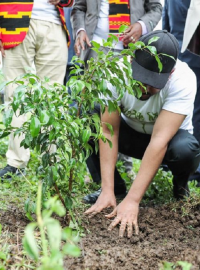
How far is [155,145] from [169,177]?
1.11 m

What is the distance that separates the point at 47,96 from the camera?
2020 millimetres

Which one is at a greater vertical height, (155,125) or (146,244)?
(155,125)

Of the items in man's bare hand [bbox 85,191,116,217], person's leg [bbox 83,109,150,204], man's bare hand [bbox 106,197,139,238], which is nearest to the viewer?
man's bare hand [bbox 106,197,139,238]

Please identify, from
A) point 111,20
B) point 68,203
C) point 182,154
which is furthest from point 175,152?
point 111,20

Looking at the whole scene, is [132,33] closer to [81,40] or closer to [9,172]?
[81,40]

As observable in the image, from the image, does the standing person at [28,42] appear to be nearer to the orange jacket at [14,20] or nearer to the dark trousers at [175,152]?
the orange jacket at [14,20]

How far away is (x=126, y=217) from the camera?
8.61 feet

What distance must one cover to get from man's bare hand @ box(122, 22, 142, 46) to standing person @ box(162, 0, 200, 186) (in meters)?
0.42

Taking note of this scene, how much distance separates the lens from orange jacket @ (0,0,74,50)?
3.37 m

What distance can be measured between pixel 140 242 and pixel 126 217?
0.61ft

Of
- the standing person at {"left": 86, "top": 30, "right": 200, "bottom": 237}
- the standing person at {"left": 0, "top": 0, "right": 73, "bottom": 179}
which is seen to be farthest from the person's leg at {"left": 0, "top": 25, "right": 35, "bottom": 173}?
the standing person at {"left": 86, "top": 30, "right": 200, "bottom": 237}

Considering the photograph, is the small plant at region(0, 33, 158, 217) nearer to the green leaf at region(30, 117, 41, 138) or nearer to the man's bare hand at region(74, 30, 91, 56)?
the green leaf at region(30, 117, 41, 138)

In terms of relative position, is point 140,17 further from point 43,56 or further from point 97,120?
point 97,120

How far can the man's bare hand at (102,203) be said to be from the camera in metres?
2.78
